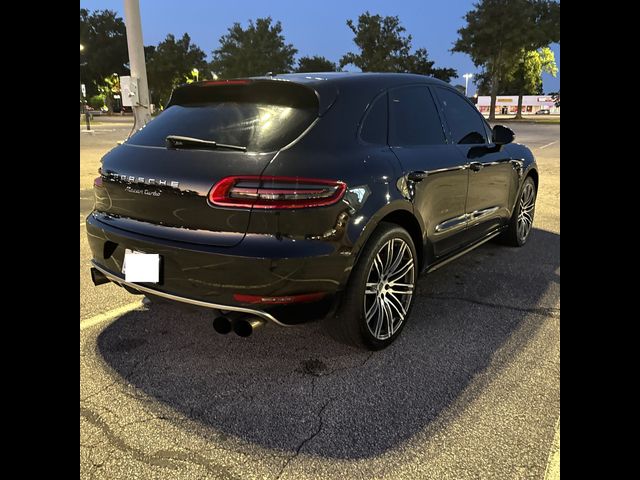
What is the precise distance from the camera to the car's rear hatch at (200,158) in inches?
98.1

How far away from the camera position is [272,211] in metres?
2.40

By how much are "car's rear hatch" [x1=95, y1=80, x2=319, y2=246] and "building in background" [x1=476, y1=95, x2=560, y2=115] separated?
244ft

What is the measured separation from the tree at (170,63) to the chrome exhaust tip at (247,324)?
75422 millimetres

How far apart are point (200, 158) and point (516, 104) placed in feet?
256

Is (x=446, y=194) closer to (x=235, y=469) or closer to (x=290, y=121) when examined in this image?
(x=290, y=121)

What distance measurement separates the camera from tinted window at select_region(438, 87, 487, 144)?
3861 mm

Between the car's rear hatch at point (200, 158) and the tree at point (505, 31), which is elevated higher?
the tree at point (505, 31)

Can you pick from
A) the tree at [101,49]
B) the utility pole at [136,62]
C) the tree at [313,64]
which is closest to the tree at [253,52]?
the tree at [313,64]

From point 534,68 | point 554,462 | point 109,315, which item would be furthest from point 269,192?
point 534,68

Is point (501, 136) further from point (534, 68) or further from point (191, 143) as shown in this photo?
point (534, 68)

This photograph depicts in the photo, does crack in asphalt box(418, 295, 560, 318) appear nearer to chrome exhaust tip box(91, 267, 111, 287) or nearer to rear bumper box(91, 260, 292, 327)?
rear bumper box(91, 260, 292, 327)

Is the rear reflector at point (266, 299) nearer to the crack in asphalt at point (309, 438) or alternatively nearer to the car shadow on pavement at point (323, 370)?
the car shadow on pavement at point (323, 370)

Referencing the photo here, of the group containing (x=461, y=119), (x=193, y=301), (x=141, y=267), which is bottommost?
(x=193, y=301)

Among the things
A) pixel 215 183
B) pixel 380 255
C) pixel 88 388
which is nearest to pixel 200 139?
pixel 215 183
